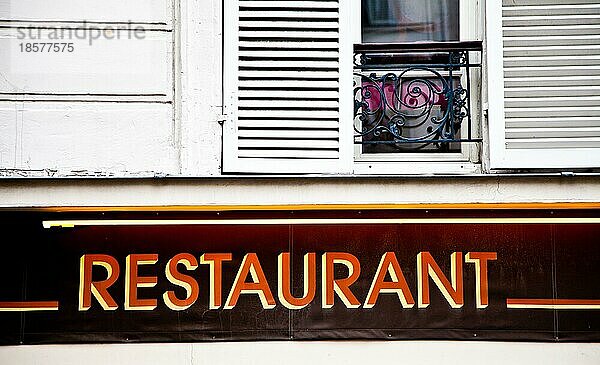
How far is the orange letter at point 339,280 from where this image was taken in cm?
591

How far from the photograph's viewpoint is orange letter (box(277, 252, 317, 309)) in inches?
232

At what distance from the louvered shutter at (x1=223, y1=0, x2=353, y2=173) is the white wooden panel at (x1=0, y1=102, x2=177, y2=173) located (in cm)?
51

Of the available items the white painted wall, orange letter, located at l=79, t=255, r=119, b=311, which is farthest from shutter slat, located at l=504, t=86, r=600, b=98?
orange letter, located at l=79, t=255, r=119, b=311

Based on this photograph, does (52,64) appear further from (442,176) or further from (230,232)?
(442,176)

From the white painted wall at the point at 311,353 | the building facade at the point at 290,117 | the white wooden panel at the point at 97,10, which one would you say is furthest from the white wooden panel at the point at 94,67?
the white painted wall at the point at 311,353

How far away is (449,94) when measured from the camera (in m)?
6.14

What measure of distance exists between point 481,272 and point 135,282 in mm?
2377

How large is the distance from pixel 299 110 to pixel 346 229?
2.93 ft

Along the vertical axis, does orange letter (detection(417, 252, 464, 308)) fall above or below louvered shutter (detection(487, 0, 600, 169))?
below

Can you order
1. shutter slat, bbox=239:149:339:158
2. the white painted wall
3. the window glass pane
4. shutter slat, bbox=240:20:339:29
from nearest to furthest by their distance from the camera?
1. the white painted wall
2. shutter slat, bbox=239:149:339:158
3. shutter slat, bbox=240:20:339:29
4. the window glass pane

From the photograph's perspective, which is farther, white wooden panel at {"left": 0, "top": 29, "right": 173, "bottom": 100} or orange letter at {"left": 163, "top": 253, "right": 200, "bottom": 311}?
white wooden panel at {"left": 0, "top": 29, "right": 173, "bottom": 100}

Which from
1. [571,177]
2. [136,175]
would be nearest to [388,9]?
[571,177]

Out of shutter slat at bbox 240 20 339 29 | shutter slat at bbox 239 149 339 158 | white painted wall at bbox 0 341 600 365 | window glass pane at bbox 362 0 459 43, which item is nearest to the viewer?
white painted wall at bbox 0 341 600 365
